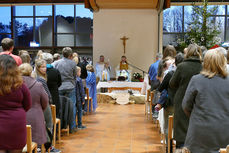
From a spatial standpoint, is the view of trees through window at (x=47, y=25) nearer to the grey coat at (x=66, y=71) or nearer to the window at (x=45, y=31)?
the window at (x=45, y=31)

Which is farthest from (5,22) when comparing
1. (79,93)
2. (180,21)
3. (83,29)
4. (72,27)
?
(79,93)

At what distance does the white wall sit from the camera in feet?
43.9

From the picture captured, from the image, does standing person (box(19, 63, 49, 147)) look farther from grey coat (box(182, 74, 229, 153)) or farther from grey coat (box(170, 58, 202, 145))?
grey coat (box(182, 74, 229, 153))

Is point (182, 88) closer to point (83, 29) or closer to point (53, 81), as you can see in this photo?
point (53, 81)

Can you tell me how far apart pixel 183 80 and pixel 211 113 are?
0.94 metres

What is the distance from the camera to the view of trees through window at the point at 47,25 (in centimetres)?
1498

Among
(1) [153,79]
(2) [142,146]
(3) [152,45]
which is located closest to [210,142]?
(2) [142,146]

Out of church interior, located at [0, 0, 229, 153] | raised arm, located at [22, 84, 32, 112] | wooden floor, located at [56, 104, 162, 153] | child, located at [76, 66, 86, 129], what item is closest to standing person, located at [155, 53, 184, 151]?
church interior, located at [0, 0, 229, 153]

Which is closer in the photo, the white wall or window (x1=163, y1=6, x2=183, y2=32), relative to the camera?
the white wall

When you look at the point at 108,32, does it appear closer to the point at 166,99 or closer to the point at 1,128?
the point at 166,99

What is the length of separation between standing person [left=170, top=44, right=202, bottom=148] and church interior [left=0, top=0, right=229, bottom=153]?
1cm

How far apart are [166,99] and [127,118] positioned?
362cm

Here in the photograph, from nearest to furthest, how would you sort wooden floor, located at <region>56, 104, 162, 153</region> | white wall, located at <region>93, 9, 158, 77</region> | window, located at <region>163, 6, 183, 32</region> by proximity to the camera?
wooden floor, located at <region>56, 104, 162, 153</region>, white wall, located at <region>93, 9, 158, 77</region>, window, located at <region>163, 6, 183, 32</region>

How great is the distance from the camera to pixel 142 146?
5531 mm
